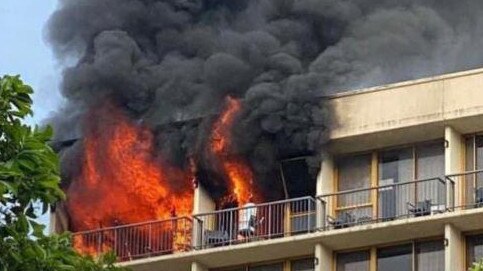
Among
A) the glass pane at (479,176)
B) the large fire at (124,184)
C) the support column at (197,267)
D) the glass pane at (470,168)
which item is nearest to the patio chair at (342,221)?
the glass pane at (470,168)

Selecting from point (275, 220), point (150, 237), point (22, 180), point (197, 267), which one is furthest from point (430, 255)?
point (22, 180)

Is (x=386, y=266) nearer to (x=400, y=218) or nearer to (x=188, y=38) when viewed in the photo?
(x=400, y=218)

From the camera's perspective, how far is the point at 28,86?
31.2 metres

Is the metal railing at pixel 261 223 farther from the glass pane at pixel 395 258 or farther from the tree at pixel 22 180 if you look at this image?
the tree at pixel 22 180

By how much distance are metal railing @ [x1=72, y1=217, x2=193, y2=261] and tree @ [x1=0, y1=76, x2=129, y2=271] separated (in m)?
19.4

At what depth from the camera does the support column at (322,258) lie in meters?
48.7

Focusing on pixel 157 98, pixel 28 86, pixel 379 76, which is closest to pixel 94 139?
pixel 157 98

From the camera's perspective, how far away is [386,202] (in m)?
48.8

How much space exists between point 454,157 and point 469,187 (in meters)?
0.70

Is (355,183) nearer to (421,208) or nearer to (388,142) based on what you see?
(388,142)

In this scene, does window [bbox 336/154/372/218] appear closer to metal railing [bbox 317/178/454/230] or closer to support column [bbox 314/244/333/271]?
metal railing [bbox 317/178/454/230]

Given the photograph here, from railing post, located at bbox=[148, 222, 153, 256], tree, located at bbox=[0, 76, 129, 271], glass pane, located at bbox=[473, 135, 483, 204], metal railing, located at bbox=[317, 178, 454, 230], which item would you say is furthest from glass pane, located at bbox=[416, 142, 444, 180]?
tree, located at bbox=[0, 76, 129, 271]

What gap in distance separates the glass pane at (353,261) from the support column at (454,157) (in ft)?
7.62

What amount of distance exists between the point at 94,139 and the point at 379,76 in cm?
708
